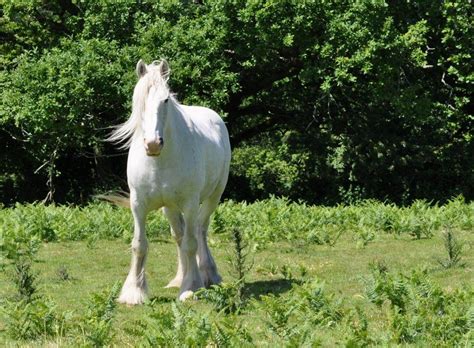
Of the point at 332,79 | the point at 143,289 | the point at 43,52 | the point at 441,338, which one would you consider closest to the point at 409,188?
the point at 332,79

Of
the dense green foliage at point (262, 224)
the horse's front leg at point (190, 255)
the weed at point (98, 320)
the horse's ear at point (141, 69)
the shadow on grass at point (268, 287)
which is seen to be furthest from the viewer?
the dense green foliage at point (262, 224)

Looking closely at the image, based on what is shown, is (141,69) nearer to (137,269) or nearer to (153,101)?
(153,101)

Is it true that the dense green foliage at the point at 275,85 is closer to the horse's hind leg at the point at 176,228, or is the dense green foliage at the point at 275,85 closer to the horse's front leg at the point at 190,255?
the horse's hind leg at the point at 176,228

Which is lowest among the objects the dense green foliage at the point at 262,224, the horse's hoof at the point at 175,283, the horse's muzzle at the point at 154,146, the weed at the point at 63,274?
the dense green foliage at the point at 262,224

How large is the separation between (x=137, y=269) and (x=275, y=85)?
19.5 metres

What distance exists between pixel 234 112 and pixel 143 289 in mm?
19446

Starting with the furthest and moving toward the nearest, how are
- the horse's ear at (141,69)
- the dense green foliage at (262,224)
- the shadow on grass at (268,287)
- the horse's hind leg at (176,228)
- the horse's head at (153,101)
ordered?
the dense green foliage at (262,224)
the horse's hind leg at (176,228)
the shadow on grass at (268,287)
the horse's ear at (141,69)
the horse's head at (153,101)

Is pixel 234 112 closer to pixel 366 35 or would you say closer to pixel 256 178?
pixel 256 178

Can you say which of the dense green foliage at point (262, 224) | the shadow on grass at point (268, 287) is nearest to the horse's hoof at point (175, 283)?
the shadow on grass at point (268, 287)

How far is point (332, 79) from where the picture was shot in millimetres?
24359

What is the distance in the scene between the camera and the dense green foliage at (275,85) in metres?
23.8

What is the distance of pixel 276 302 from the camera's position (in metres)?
7.30

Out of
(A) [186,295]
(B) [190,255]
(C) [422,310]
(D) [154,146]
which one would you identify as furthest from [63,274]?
(C) [422,310]

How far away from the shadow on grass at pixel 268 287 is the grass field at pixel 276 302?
0.04 ft
